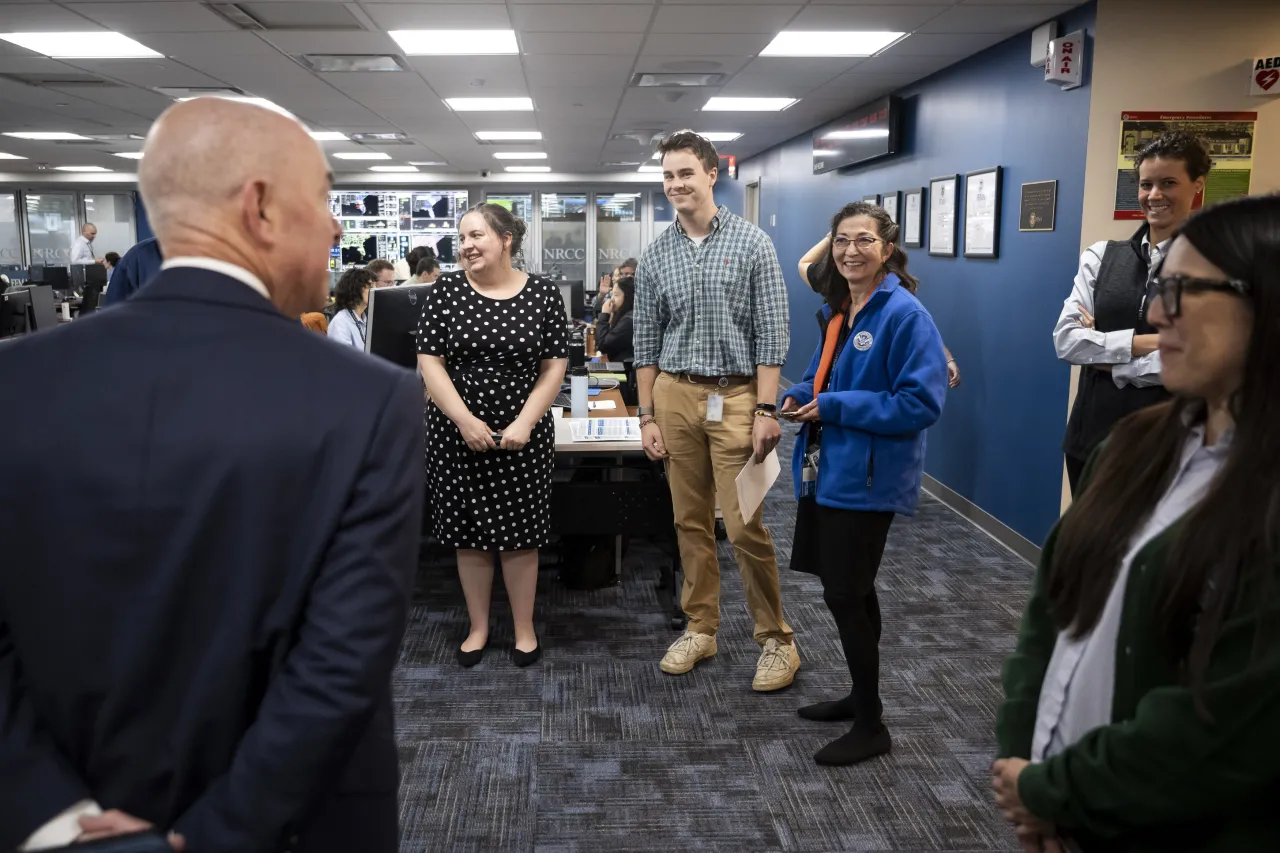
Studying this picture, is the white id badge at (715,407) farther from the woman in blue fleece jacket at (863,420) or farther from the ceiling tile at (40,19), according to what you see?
the ceiling tile at (40,19)

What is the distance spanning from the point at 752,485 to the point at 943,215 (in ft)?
11.5

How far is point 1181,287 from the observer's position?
1.05 metres

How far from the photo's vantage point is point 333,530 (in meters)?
0.92

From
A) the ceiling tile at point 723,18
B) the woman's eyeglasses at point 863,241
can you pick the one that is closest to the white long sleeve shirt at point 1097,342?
the woman's eyeglasses at point 863,241

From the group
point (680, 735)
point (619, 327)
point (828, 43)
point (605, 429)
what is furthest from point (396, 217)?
point (680, 735)

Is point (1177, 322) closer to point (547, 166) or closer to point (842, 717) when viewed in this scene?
point (842, 717)

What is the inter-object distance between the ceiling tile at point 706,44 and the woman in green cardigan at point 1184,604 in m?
4.29

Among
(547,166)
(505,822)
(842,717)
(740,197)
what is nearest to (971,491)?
(842,717)

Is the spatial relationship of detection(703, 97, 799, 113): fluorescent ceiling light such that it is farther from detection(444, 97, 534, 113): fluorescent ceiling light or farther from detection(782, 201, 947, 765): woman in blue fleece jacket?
detection(782, 201, 947, 765): woman in blue fleece jacket

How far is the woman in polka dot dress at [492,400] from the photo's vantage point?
2.88m

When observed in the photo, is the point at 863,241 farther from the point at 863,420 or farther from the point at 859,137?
the point at 859,137

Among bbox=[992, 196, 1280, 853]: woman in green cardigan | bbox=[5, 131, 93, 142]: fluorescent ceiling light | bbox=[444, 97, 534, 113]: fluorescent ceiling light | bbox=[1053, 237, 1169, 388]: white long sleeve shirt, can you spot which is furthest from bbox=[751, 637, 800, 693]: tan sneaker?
bbox=[5, 131, 93, 142]: fluorescent ceiling light

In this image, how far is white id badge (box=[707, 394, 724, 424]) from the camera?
281 centimetres

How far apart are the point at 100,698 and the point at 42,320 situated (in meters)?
6.65
